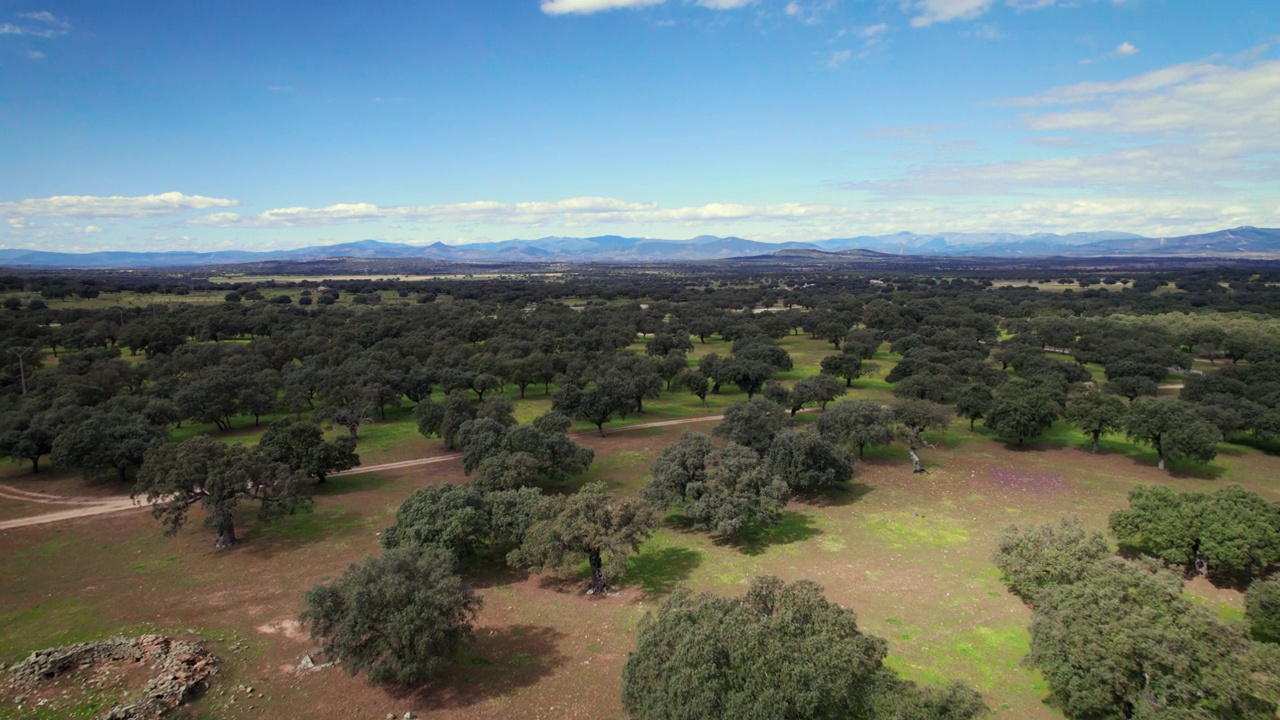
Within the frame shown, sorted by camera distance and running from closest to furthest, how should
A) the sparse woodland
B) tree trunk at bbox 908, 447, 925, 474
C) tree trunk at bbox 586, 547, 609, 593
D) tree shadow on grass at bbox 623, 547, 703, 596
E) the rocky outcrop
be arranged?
the sparse woodland
the rocky outcrop
tree trunk at bbox 586, 547, 609, 593
tree shadow on grass at bbox 623, 547, 703, 596
tree trunk at bbox 908, 447, 925, 474

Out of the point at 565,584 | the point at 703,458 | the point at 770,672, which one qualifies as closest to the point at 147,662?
the point at 565,584

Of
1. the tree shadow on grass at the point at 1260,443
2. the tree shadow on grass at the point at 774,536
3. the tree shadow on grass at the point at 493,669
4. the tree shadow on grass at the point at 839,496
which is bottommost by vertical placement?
the tree shadow on grass at the point at 493,669

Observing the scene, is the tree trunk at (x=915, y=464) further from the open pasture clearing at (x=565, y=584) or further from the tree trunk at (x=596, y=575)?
the tree trunk at (x=596, y=575)

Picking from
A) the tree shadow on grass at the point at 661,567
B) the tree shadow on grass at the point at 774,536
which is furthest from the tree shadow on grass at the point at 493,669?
the tree shadow on grass at the point at 774,536

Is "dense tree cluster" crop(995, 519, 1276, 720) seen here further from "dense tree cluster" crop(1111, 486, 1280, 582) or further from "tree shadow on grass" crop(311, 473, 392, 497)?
"tree shadow on grass" crop(311, 473, 392, 497)

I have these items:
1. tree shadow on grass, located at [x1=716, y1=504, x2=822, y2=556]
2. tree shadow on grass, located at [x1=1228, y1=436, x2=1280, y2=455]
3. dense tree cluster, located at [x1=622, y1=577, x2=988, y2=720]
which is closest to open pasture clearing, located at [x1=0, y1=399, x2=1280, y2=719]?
tree shadow on grass, located at [x1=716, y1=504, x2=822, y2=556]

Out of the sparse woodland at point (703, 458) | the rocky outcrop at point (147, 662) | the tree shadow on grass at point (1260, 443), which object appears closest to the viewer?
the sparse woodland at point (703, 458)

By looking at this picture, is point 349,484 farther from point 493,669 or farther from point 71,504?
point 493,669
